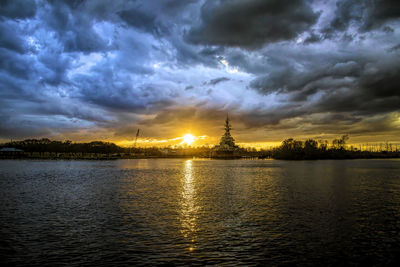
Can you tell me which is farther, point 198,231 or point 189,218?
point 189,218

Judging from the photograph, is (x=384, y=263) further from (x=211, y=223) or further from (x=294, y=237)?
(x=211, y=223)

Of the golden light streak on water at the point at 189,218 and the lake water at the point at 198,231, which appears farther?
the golden light streak on water at the point at 189,218

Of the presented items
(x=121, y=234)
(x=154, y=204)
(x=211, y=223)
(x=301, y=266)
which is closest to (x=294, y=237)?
(x=301, y=266)

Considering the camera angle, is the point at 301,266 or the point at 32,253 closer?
the point at 301,266

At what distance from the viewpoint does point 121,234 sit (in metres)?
19.9

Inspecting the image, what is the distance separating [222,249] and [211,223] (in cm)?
612

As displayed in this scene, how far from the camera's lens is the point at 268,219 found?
24.3 meters

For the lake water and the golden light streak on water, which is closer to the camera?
the lake water

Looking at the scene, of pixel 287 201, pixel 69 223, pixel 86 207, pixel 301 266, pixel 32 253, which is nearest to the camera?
pixel 301 266

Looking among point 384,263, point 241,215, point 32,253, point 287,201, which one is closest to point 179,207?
point 241,215

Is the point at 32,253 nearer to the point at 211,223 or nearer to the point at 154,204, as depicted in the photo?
the point at 211,223

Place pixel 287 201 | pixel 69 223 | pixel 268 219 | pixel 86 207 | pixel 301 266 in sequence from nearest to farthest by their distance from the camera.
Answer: pixel 301 266 → pixel 69 223 → pixel 268 219 → pixel 86 207 → pixel 287 201

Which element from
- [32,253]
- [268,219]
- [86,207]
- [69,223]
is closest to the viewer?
[32,253]

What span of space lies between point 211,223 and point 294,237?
22.4ft
